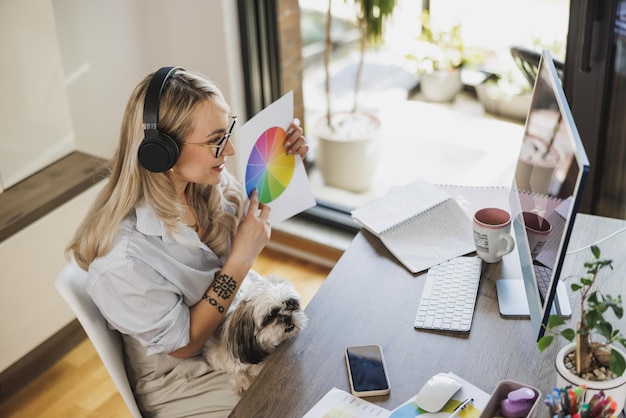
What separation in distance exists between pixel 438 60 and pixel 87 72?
4.52 ft

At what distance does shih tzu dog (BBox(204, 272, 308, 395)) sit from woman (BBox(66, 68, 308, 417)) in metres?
0.06

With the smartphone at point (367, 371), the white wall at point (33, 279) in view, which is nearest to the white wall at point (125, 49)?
the white wall at point (33, 279)

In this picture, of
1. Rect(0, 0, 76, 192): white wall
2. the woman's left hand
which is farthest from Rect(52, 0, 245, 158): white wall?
the woman's left hand

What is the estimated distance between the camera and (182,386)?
5.37 feet

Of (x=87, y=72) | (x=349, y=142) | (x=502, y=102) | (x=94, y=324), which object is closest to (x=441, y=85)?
(x=502, y=102)

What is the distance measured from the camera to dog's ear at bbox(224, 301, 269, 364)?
1501 mm

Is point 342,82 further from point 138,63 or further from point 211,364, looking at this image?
point 211,364

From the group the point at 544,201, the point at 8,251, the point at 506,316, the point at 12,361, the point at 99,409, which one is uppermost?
the point at 544,201

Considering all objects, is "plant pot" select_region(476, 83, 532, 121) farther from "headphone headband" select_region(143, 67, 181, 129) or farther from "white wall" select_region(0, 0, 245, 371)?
→ "headphone headband" select_region(143, 67, 181, 129)

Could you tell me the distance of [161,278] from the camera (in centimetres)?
153

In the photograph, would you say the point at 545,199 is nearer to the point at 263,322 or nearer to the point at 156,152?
the point at 263,322

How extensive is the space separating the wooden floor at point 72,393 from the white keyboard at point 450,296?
4.00 ft

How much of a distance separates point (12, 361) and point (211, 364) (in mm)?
1047

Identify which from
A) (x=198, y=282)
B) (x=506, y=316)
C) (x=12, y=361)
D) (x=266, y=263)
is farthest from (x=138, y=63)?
(x=506, y=316)
